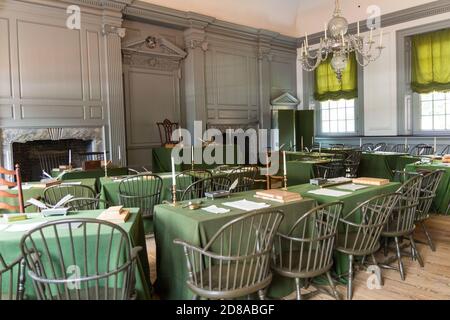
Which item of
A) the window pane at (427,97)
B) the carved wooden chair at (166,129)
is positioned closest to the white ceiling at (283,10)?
the window pane at (427,97)

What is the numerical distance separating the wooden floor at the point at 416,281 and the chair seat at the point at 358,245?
0.37m

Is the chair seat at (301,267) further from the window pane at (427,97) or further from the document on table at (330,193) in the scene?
the window pane at (427,97)

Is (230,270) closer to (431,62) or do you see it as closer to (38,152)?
(38,152)

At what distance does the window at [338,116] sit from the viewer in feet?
32.6

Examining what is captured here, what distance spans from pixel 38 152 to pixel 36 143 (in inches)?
6.9

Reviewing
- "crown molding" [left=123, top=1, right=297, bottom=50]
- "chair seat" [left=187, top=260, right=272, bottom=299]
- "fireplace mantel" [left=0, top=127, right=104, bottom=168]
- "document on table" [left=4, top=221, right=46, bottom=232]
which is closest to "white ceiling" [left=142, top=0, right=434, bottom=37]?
"crown molding" [left=123, top=1, right=297, bottom=50]

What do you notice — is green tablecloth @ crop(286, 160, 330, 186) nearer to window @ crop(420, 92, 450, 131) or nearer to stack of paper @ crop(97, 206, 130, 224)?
stack of paper @ crop(97, 206, 130, 224)

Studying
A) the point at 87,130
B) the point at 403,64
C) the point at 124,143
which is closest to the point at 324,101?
the point at 403,64

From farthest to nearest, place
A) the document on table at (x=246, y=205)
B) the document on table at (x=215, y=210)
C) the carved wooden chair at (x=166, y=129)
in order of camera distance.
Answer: the carved wooden chair at (x=166, y=129)
the document on table at (x=246, y=205)
the document on table at (x=215, y=210)

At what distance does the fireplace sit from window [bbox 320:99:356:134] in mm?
6633

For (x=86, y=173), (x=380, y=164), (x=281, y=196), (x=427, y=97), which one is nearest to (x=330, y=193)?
(x=281, y=196)

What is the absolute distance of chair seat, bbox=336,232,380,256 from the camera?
260 centimetres

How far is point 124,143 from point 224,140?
2.75 metres
